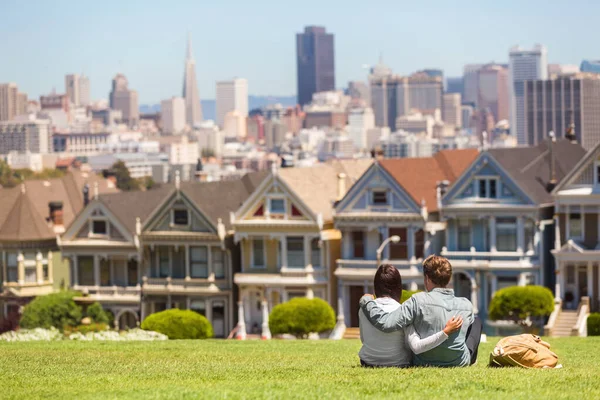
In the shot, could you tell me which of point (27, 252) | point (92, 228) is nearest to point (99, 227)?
point (92, 228)

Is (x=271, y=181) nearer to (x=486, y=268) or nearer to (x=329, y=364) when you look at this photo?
(x=486, y=268)

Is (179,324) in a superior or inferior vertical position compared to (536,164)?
inferior

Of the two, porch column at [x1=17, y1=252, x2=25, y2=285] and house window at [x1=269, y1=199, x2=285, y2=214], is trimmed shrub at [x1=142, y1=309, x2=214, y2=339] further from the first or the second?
porch column at [x1=17, y1=252, x2=25, y2=285]

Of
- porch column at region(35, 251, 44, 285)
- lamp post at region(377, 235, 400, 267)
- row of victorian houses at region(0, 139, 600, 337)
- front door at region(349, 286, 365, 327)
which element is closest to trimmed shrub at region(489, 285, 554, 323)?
row of victorian houses at region(0, 139, 600, 337)

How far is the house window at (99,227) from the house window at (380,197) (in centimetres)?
933

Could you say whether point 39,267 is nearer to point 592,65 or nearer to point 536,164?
point 536,164

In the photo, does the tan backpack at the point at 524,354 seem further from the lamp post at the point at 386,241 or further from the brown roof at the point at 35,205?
the brown roof at the point at 35,205

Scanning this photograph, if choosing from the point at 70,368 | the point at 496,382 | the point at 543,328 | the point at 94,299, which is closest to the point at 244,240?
the point at 94,299

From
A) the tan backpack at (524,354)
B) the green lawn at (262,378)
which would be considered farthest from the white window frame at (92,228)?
the tan backpack at (524,354)

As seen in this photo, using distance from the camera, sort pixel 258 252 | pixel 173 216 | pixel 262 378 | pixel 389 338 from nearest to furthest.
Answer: pixel 262 378 < pixel 389 338 < pixel 258 252 < pixel 173 216

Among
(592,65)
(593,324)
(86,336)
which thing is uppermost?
(592,65)

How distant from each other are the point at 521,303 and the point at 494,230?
10.8ft

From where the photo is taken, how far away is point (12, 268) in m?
56.8

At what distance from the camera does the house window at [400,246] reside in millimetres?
50594
